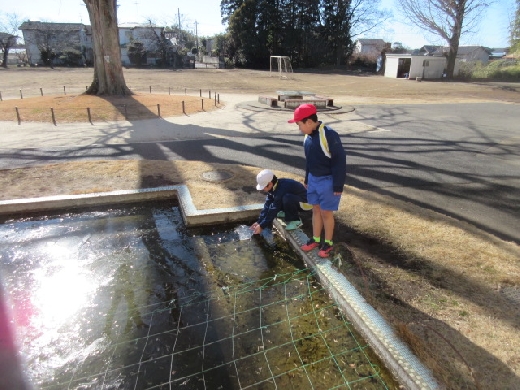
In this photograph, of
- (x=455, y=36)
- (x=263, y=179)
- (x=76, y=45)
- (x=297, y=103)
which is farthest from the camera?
(x=76, y=45)

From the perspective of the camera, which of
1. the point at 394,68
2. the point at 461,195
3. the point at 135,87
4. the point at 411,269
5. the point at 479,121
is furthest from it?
the point at 394,68

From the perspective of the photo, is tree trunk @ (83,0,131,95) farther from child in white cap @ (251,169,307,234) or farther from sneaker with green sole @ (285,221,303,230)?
sneaker with green sole @ (285,221,303,230)

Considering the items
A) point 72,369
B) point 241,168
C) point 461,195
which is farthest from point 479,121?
point 72,369

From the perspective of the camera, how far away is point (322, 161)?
3.05 m

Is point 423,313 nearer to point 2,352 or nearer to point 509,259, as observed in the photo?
point 509,259

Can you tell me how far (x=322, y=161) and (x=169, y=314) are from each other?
Answer: 1831 millimetres

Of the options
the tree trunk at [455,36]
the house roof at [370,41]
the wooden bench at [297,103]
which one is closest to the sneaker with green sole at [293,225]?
the wooden bench at [297,103]

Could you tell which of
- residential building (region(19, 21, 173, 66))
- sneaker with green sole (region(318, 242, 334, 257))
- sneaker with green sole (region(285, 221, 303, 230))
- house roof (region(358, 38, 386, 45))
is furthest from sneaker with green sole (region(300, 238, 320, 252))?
house roof (region(358, 38, 386, 45))

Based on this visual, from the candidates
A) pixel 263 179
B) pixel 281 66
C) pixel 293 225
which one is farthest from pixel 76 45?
pixel 293 225

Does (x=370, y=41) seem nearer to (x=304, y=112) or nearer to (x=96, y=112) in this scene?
(x=96, y=112)

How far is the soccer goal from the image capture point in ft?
112

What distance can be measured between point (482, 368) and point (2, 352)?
3.23 metres

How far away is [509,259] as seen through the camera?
137 inches

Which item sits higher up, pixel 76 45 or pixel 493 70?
pixel 76 45
